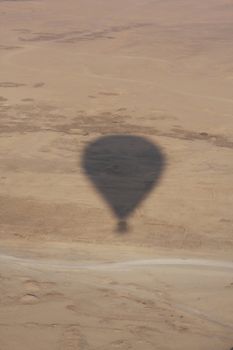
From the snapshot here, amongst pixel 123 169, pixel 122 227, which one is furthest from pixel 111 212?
pixel 123 169

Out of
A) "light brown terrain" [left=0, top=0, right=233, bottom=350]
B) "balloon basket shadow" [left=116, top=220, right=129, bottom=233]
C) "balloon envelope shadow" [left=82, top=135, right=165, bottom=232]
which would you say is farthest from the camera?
"balloon envelope shadow" [left=82, top=135, right=165, bottom=232]

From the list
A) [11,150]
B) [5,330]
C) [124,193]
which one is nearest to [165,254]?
[124,193]

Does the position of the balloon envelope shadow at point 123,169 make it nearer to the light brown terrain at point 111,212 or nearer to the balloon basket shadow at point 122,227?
the balloon basket shadow at point 122,227

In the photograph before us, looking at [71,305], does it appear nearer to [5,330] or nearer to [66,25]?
[5,330]

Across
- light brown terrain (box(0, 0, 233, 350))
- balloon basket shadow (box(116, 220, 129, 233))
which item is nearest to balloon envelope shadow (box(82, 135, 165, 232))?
balloon basket shadow (box(116, 220, 129, 233))

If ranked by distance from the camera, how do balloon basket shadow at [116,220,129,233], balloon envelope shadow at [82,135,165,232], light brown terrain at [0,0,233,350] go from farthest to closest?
balloon envelope shadow at [82,135,165,232]
balloon basket shadow at [116,220,129,233]
light brown terrain at [0,0,233,350]

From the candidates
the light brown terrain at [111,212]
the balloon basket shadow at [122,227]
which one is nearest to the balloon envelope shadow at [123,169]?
the balloon basket shadow at [122,227]

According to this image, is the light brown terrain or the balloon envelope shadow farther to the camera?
the balloon envelope shadow

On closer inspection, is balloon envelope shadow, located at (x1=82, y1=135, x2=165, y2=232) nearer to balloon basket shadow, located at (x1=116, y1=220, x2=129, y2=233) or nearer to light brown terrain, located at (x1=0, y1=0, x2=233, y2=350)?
balloon basket shadow, located at (x1=116, y1=220, x2=129, y2=233)
